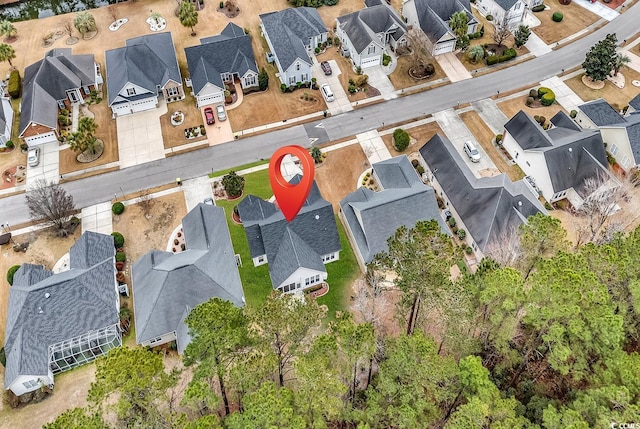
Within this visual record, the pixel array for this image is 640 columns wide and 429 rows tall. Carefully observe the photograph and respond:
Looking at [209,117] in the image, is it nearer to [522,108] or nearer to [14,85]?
[14,85]

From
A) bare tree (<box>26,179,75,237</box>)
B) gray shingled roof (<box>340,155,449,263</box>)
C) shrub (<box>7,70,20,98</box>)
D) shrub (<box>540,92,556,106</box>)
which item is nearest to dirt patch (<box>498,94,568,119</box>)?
shrub (<box>540,92,556,106</box>)

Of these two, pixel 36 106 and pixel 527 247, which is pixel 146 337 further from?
pixel 36 106

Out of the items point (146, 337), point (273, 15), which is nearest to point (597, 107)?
point (273, 15)

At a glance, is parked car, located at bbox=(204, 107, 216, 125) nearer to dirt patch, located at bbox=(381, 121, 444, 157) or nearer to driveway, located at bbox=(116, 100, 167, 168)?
driveway, located at bbox=(116, 100, 167, 168)

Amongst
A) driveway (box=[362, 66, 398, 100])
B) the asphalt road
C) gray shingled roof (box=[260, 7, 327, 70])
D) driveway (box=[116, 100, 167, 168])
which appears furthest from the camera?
driveway (box=[362, 66, 398, 100])

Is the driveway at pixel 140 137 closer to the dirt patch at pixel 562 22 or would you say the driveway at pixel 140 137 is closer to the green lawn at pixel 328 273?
the green lawn at pixel 328 273

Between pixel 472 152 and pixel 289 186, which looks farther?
pixel 472 152

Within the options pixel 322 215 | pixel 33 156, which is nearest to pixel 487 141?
pixel 322 215
